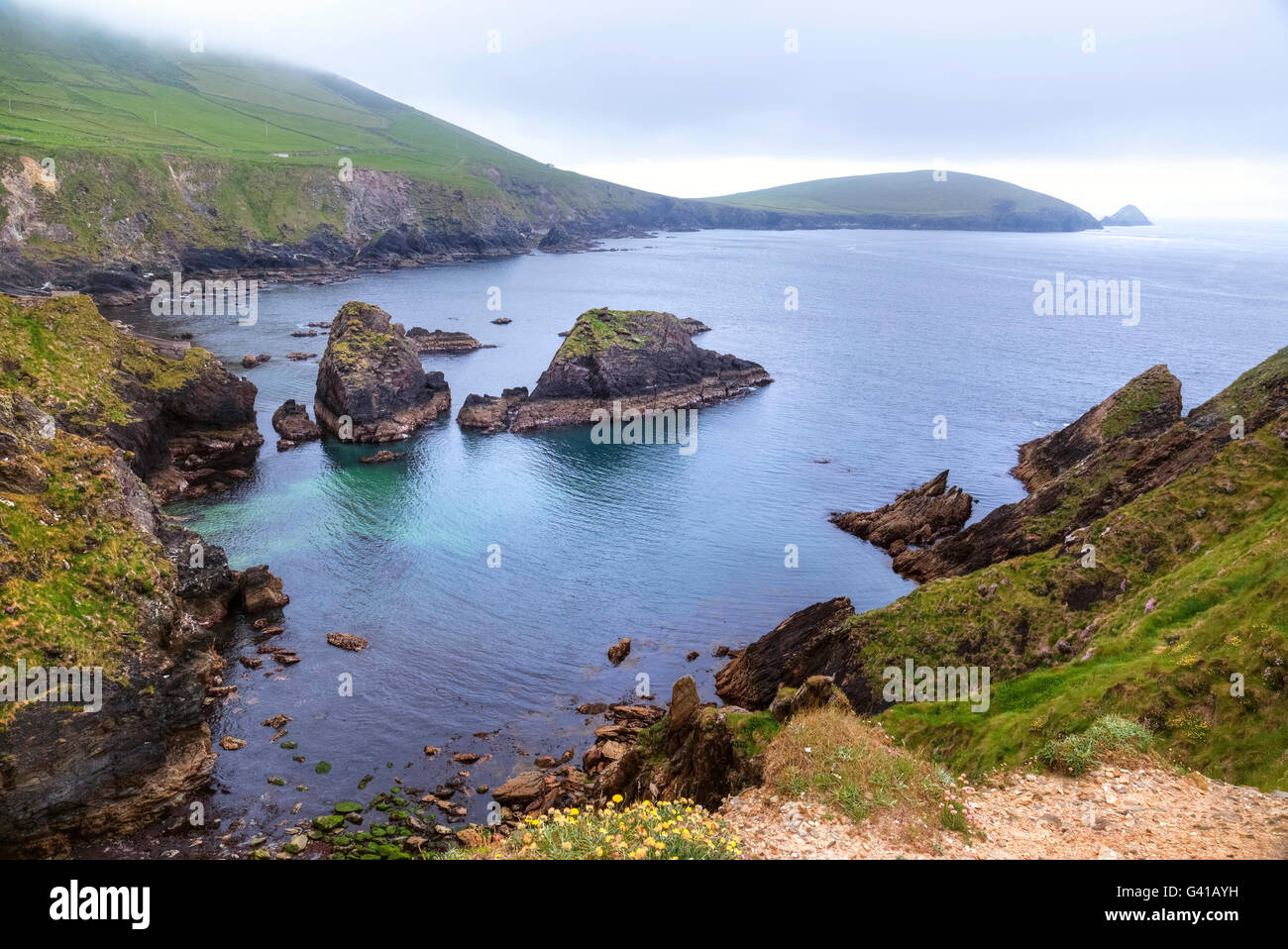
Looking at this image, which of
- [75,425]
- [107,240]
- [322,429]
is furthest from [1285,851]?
→ [107,240]

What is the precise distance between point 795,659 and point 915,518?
1062 inches

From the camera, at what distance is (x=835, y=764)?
64.2 feet

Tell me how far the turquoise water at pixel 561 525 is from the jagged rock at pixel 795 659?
2077mm

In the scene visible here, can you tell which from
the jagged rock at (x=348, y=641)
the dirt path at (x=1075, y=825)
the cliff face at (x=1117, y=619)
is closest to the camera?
the dirt path at (x=1075, y=825)

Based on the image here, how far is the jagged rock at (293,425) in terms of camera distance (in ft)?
257

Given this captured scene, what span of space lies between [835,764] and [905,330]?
13586 cm

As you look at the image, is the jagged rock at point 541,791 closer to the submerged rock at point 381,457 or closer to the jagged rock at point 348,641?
the jagged rock at point 348,641

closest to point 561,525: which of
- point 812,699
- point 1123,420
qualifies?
point 812,699

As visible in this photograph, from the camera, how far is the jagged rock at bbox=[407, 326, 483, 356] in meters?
120
